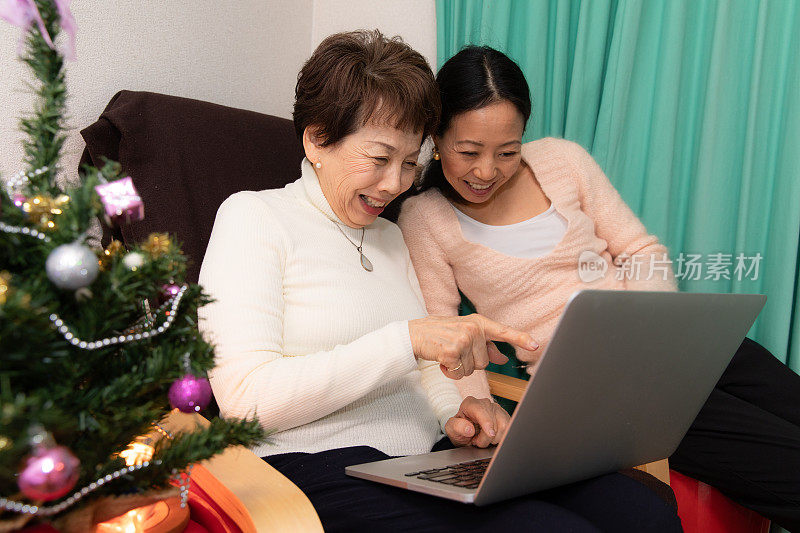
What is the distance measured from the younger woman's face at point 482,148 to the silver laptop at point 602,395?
0.63 meters

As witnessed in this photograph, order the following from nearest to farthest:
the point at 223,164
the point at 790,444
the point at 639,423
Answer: the point at 639,423 < the point at 790,444 < the point at 223,164

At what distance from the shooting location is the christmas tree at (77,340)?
1.64ft

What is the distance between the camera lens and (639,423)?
894mm

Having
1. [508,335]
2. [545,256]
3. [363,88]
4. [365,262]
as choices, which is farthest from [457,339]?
[545,256]

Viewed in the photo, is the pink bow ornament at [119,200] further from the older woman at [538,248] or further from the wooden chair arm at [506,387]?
the wooden chair arm at [506,387]

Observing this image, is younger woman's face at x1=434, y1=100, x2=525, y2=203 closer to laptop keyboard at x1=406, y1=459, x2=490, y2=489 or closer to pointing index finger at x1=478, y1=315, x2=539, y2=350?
pointing index finger at x1=478, y1=315, x2=539, y2=350

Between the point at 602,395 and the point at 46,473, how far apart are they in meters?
0.60

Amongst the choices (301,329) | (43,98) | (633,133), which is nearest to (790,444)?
(633,133)

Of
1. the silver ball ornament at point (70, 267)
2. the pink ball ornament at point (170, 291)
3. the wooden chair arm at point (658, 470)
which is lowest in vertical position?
the wooden chair arm at point (658, 470)

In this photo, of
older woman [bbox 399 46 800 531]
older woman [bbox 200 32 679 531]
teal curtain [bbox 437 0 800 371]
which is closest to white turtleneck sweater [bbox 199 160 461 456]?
older woman [bbox 200 32 679 531]

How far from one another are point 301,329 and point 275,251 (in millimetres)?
139

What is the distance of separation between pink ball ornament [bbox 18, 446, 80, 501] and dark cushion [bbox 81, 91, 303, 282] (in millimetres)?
702

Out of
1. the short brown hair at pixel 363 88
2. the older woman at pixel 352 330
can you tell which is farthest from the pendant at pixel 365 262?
the short brown hair at pixel 363 88

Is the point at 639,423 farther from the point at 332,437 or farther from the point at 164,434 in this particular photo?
the point at 164,434
